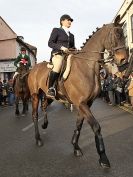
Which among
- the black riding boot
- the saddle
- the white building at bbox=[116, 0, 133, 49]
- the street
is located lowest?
the street

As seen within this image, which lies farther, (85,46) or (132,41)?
(132,41)

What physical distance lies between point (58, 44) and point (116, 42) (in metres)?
1.83

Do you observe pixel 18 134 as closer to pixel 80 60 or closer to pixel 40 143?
pixel 40 143

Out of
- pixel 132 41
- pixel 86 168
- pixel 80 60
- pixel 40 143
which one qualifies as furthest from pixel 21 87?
pixel 132 41

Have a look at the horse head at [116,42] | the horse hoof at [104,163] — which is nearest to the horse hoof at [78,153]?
the horse hoof at [104,163]

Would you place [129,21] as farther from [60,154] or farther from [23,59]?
[60,154]

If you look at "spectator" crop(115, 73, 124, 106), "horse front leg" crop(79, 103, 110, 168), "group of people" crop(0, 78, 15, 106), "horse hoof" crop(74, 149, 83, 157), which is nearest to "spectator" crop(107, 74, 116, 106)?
"spectator" crop(115, 73, 124, 106)

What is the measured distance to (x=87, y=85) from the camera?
7766 millimetres

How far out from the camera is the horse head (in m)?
7.37

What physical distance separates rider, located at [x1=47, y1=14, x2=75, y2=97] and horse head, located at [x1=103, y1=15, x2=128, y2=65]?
1233mm

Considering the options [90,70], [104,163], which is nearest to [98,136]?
[104,163]

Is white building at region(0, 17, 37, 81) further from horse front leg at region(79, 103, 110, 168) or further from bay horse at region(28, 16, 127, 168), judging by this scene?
horse front leg at region(79, 103, 110, 168)

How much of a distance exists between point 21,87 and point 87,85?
398 inches

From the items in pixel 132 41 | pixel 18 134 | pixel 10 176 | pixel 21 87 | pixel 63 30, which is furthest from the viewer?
pixel 132 41
